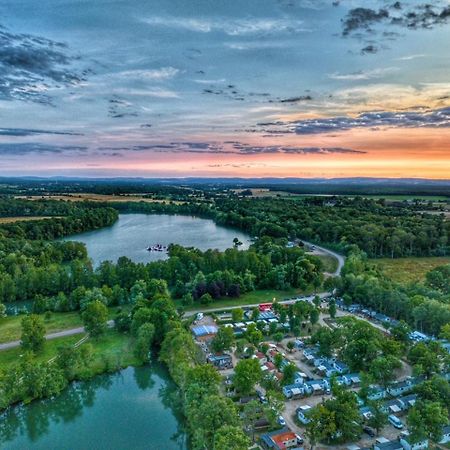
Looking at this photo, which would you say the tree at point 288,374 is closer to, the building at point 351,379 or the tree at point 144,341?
the building at point 351,379

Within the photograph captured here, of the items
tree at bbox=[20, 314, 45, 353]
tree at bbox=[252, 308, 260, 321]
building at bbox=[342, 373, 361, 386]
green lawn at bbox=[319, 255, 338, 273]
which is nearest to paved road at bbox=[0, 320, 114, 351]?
tree at bbox=[20, 314, 45, 353]

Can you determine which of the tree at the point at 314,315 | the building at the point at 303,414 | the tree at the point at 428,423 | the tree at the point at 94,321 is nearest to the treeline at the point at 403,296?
the tree at the point at 314,315

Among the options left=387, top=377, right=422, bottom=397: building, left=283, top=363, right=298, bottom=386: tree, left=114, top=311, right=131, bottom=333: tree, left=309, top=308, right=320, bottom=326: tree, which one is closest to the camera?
left=387, top=377, right=422, bottom=397: building

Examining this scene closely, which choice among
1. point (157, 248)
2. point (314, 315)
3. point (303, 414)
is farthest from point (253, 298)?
point (157, 248)

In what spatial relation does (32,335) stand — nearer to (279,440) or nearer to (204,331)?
(204,331)

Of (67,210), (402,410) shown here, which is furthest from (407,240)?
(67,210)

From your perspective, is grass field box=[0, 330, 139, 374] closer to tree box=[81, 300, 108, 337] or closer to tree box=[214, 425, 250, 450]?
tree box=[81, 300, 108, 337]

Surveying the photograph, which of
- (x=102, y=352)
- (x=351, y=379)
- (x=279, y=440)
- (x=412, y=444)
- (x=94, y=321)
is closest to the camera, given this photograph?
(x=412, y=444)
